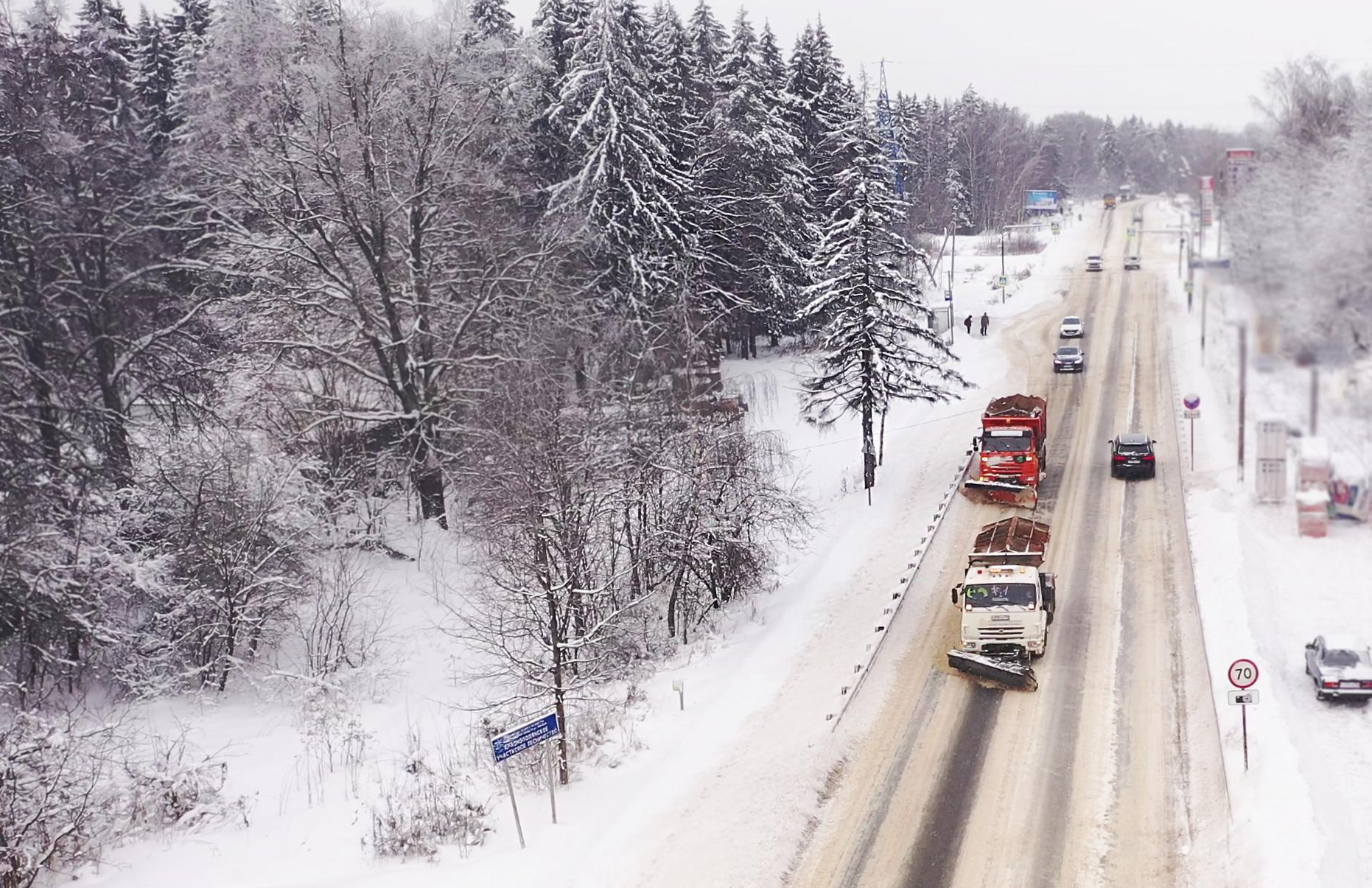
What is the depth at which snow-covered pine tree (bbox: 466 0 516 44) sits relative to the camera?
1848 inches

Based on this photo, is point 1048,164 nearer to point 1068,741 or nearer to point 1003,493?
point 1003,493

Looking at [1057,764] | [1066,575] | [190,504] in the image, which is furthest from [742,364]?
[1057,764]

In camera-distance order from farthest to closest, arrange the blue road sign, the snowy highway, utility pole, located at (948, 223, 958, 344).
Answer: utility pole, located at (948, 223, 958, 344) → the snowy highway → the blue road sign

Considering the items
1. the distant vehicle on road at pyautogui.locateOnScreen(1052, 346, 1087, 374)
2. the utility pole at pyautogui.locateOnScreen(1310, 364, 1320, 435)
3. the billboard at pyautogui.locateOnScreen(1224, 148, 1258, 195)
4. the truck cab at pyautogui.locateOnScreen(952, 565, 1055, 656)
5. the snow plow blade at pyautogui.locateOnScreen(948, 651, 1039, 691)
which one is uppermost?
the billboard at pyautogui.locateOnScreen(1224, 148, 1258, 195)

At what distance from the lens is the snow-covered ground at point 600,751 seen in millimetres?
15367

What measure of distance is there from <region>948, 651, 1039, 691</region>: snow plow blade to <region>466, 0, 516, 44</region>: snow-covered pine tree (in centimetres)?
3636

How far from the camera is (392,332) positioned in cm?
3375

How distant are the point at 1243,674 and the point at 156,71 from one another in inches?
2048

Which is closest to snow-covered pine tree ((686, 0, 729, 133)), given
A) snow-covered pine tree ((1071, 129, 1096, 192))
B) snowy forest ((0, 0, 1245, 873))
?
snowy forest ((0, 0, 1245, 873))

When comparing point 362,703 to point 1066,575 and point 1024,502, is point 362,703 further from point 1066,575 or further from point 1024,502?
point 1024,502

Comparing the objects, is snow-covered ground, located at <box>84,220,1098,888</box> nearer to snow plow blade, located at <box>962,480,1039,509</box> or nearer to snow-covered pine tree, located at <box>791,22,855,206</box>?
snow plow blade, located at <box>962,480,1039,509</box>

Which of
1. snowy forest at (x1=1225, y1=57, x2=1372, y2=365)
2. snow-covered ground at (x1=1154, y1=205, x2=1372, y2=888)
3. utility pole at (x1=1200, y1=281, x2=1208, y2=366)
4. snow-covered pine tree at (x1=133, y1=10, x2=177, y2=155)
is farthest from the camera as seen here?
snow-covered pine tree at (x1=133, y1=10, x2=177, y2=155)

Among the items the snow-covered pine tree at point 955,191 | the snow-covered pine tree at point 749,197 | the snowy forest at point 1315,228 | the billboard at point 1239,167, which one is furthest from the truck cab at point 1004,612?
the snow-covered pine tree at point 955,191

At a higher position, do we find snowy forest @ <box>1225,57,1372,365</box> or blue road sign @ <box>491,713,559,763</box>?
snowy forest @ <box>1225,57,1372,365</box>
